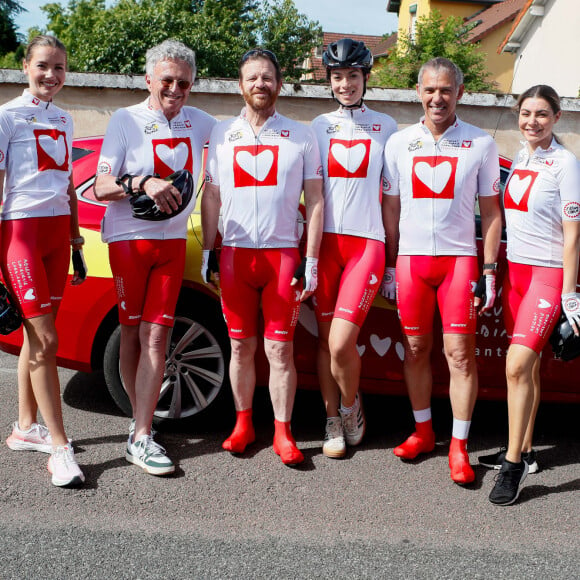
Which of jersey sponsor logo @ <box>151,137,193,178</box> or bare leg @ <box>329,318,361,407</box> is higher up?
jersey sponsor logo @ <box>151,137,193,178</box>

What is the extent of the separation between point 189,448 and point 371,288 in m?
1.38

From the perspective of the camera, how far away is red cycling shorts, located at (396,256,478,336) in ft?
12.1

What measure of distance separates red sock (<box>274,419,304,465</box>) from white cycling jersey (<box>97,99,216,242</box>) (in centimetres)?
120

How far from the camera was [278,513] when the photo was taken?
3.32 meters

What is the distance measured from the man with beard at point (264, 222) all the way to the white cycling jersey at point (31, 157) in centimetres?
78

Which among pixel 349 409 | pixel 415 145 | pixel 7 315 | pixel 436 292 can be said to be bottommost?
pixel 349 409

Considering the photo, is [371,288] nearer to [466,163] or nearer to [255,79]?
[466,163]

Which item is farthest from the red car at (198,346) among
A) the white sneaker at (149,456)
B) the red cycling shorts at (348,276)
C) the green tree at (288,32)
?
the green tree at (288,32)

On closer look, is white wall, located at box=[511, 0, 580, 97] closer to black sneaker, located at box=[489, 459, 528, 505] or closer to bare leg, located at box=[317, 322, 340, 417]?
bare leg, located at box=[317, 322, 340, 417]

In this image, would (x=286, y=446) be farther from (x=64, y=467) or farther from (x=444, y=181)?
(x=444, y=181)

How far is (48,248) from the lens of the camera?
Result: 368cm

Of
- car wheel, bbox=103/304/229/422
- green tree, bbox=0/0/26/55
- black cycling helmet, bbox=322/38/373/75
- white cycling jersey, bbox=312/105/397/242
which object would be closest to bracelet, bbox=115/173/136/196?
car wheel, bbox=103/304/229/422

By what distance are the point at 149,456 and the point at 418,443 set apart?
1.47 m

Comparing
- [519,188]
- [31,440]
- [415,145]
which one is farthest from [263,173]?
[31,440]
